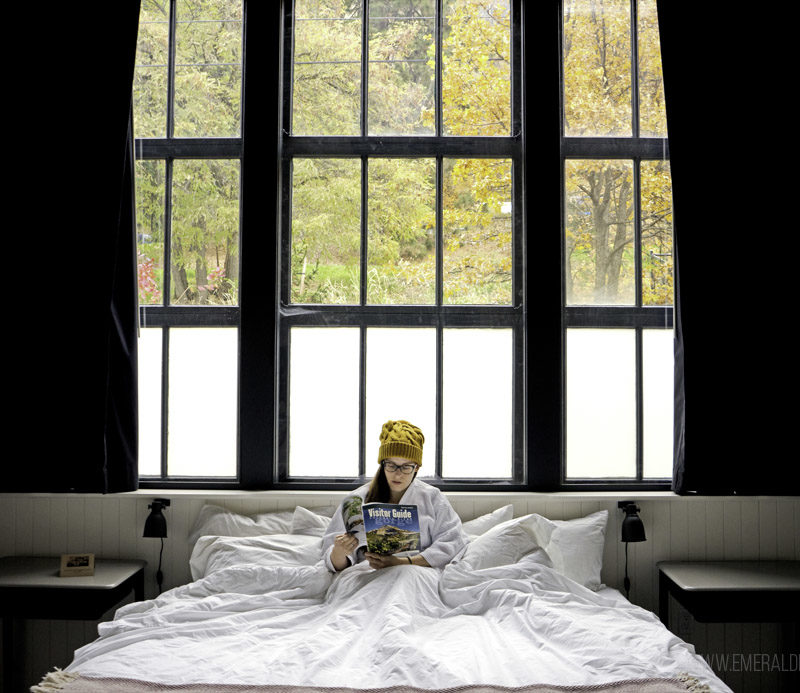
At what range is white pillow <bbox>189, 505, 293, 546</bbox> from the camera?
300cm

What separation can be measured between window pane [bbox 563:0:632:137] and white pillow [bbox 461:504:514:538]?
1.82m

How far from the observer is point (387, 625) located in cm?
222

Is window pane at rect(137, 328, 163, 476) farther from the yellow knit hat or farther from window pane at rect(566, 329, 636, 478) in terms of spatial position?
window pane at rect(566, 329, 636, 478)

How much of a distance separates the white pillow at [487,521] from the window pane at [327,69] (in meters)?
1.90

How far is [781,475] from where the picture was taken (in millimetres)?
3023

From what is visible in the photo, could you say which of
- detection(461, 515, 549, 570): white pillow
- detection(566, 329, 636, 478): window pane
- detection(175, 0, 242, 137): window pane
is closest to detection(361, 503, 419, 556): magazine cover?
detection(461, 515, 549, 570): white pillow

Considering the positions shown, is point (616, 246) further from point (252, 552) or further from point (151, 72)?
point (151, 72)

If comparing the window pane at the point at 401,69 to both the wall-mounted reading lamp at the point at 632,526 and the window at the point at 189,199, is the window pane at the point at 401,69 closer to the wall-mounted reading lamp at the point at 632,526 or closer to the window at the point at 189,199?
the window at the point at 189,199

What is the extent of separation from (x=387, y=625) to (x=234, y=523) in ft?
3.47

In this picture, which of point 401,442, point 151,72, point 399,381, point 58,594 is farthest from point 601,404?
point 151,72

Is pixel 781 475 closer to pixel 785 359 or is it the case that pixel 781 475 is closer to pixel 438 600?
pixel 785 359

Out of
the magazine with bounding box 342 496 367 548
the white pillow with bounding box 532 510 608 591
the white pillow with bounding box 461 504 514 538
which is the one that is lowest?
the white pillow with bounding box 532 510 608 591

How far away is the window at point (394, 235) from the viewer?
3309 millimetres

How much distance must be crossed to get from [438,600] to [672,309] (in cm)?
178
